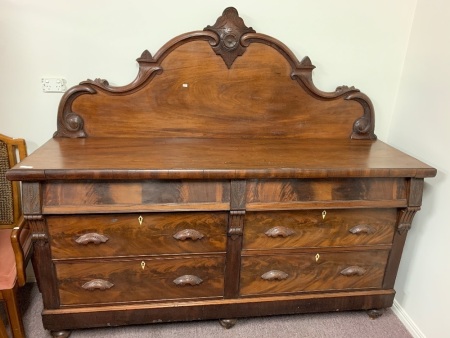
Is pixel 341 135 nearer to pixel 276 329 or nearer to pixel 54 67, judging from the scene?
pixel 276 329

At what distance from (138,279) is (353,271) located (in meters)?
1.02

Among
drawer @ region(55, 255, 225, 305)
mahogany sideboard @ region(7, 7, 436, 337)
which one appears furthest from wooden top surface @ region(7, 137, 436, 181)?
drawer @ region(55, 255, 225, 305)

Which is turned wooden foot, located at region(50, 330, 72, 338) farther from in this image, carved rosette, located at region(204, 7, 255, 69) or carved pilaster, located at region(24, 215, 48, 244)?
carved rosette, located at region(204, 7, 255, 69)

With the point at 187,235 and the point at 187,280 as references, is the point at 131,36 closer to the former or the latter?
the point at 187,235

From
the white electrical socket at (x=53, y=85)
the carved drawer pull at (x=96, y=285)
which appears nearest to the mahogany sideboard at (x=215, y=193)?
the carved drawer pull at (x=96, y=285)

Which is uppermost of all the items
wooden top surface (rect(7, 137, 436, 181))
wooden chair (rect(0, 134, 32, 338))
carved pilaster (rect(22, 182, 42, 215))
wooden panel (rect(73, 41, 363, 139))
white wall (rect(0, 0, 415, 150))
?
white wall (rect(0, 0, 415, 150))

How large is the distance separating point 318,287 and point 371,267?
0.28 meters

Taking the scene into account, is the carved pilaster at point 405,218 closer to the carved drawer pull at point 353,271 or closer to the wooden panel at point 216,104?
the carved drawer pull at point 353,271

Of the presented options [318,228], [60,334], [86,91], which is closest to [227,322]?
[318,228]

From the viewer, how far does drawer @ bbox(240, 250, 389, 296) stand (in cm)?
157

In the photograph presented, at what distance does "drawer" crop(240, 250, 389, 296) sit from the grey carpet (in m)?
0.22

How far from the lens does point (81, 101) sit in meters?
1.62

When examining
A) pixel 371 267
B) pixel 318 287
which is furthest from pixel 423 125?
pixel 318 287

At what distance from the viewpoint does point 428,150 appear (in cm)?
167
